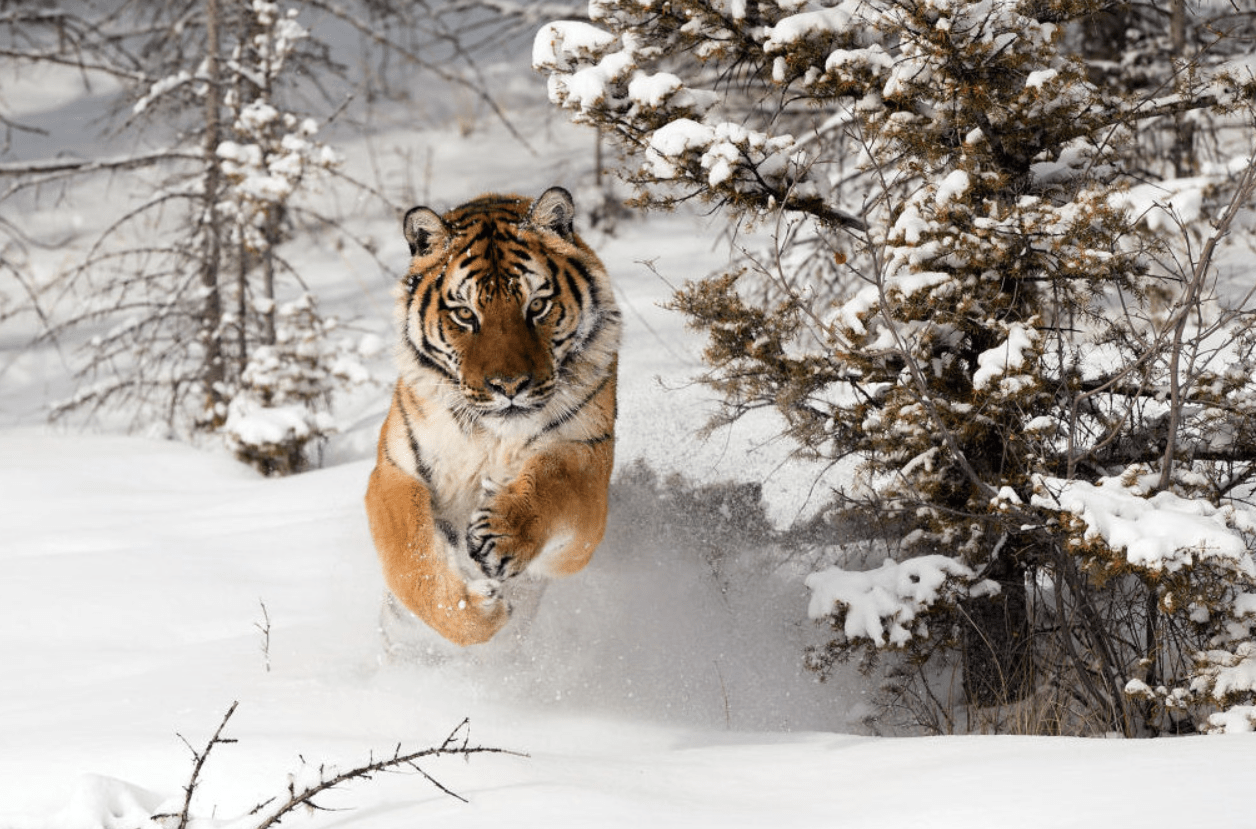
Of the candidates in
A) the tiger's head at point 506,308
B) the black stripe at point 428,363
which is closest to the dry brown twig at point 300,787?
the tiger's head at point 506,308

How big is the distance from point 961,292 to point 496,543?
1763 millimetres

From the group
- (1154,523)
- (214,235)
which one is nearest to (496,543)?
(1154,523)

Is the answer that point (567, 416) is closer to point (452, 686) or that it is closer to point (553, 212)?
point (553, 212)

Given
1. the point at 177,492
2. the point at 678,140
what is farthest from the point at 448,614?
the point at 177,492

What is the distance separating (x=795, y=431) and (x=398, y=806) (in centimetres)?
234

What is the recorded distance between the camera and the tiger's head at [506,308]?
4.55m

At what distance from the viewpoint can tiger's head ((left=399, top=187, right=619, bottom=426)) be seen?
14.9ft

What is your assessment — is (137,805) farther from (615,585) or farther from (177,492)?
(177,492)

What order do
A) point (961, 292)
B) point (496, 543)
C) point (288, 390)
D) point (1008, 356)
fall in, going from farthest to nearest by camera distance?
point (288, 390) < point (961, 292) < point (496, 543) < point (1008, 356)

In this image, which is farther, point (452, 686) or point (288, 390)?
point (288, 390)

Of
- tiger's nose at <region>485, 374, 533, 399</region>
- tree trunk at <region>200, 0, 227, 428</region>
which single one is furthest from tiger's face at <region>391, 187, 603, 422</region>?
tree trunk at <region>200, 0, 227, 428</region>

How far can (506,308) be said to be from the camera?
4676mm

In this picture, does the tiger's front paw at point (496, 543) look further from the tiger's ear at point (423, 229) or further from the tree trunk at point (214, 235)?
the tree trunk at point (214, 235)

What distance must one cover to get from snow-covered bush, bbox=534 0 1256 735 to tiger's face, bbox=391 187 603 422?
17.7 inches
